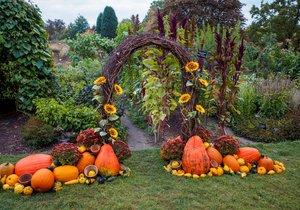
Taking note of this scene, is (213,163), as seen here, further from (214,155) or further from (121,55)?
(121,55)

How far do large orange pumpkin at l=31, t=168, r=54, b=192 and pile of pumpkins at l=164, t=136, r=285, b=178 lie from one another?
126 cm

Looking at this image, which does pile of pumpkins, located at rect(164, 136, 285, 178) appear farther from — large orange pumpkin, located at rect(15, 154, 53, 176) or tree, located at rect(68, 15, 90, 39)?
tree, located at rect(68, 15, 90, 39)

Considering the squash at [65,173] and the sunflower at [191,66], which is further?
the sunflower at [191,66]

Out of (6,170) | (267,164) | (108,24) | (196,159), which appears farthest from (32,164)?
(108,24)

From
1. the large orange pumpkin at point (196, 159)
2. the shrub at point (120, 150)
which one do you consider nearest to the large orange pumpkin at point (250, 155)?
the large orange pumpkin at point (196, 159)

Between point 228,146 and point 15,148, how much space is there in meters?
2.95

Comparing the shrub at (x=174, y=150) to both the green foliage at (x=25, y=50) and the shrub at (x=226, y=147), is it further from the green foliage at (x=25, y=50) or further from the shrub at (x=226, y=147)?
the green foliage at (x=25, y=50)

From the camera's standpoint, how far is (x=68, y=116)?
4258 mm

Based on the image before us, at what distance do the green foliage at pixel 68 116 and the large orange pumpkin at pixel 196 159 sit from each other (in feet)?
5.27

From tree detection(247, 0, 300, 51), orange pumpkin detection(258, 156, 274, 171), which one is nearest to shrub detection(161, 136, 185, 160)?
orange pumpkin detection(258, 156, 274, 171)

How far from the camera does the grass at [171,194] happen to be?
239 centimetres

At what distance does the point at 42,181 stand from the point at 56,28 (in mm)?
26519

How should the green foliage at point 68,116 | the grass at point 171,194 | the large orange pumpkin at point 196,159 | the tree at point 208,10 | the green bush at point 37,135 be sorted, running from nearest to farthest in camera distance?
the grass at point 171,194, the large orange pumpkin at point 196,159, the green bush at point 37,135, the green foliage at point 68,116, the tree at point 208,10

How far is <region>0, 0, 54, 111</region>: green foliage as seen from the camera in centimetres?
466
